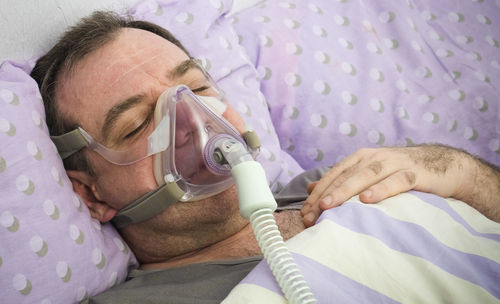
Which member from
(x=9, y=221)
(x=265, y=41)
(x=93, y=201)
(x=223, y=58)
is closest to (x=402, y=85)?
(x=265, y=41)

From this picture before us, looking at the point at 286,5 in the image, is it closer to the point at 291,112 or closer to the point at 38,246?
the point at 291,112

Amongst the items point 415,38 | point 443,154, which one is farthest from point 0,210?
point 415,38

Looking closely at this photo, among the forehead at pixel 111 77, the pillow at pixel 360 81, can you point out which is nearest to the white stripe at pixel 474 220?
the pillow at pixel 360 81

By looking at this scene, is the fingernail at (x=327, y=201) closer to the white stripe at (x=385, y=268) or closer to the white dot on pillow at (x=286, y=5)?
the white stripe at (x=385, y=268)

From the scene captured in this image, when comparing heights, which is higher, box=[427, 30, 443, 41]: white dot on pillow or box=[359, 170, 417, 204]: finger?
box=[427, 30, 443, 41]: white dot on pillow

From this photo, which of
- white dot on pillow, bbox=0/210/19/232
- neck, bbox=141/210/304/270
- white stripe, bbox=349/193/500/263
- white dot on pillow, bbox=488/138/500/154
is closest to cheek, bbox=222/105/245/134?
neck, bbox=141/210/304/270

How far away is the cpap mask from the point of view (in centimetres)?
126

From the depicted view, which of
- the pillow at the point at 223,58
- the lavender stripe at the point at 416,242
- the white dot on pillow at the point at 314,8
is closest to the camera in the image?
the lavender stripe at the point at 416,242

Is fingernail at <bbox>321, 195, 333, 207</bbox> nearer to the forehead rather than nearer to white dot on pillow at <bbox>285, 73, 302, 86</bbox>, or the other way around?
the forehead

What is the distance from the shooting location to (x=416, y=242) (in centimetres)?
103

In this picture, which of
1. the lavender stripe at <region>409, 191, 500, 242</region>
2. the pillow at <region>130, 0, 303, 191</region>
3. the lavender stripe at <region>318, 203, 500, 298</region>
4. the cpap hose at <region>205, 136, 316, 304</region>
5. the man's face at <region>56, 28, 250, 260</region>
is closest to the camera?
the cpap hose at <region>205, 136, 316, 304</region>

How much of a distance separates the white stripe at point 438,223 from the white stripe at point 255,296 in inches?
14.2

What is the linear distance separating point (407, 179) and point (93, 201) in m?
0.90

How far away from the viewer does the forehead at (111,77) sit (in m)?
1.32
